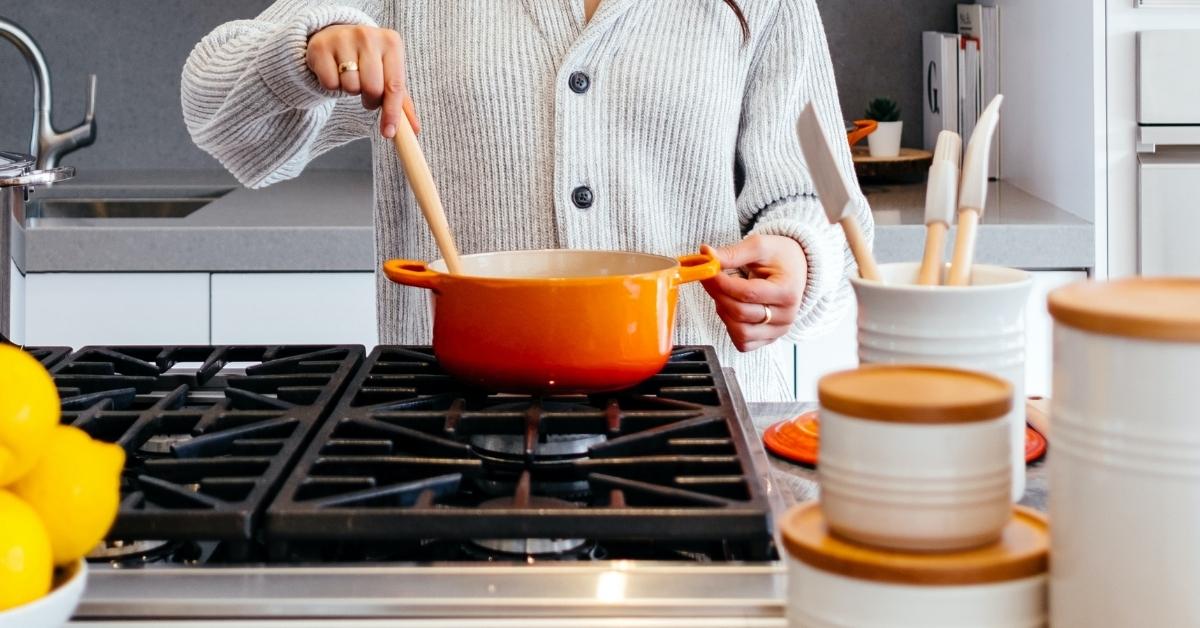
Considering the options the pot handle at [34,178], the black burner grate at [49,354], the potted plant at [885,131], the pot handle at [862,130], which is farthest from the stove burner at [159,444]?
the potted plant at [885,131]

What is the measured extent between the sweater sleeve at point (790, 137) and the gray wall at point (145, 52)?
1.40 meters

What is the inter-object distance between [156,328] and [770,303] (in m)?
1.21

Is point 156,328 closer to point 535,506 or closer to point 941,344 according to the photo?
point 535,506

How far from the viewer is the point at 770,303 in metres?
1.17

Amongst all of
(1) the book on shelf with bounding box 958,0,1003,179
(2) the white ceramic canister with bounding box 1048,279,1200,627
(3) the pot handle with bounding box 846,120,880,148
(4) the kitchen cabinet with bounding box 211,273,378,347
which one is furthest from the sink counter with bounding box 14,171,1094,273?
(2) the white ceramic canister with bounding box 1048,279,1200,627

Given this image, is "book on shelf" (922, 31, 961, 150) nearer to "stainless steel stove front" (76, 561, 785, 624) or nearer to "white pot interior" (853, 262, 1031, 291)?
"white pot interior" (853, 262, 1031, 291)

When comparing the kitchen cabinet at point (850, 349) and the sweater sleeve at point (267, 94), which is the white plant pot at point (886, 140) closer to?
→ the kitchen cabinet at point (850, 349)

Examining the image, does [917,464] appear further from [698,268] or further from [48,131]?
[48,131]

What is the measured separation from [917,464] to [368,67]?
62cm

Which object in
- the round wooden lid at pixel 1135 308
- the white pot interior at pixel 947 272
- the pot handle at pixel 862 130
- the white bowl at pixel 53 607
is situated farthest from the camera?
the pot handle at pixel 862 130

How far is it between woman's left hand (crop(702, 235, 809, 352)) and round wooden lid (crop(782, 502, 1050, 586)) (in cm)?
62

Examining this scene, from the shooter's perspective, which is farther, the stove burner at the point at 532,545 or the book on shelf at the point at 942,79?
the book on shelf at the point at 942,79

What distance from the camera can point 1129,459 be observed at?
432 millimetres

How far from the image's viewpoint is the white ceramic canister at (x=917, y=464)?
460mm
